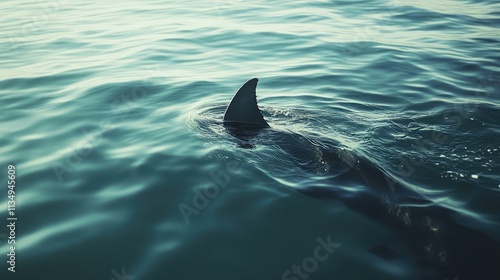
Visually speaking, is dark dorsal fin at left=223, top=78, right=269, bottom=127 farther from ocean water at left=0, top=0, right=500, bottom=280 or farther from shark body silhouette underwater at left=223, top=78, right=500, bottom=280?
shark body silhouette underwater at left=223, top=78, right=500, bottom=280

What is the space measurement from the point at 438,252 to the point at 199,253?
2639 mm

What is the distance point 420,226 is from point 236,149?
305cm

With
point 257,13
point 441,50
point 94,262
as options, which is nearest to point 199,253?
point 94,262

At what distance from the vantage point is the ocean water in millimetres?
5023

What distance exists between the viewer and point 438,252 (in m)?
4.85

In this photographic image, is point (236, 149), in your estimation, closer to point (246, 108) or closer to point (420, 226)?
point (246, 108)

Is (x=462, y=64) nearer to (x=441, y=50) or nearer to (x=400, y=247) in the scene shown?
(x=441, y=50)

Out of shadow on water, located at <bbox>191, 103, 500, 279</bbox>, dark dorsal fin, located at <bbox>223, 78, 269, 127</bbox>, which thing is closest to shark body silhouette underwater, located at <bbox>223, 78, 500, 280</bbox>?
shadow on water, located at <bbox>191, 103, 500, 279</bbox>

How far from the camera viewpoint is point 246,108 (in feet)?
24.7

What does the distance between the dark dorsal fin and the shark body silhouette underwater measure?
1458 millimetres

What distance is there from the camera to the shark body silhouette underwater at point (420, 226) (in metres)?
4.63

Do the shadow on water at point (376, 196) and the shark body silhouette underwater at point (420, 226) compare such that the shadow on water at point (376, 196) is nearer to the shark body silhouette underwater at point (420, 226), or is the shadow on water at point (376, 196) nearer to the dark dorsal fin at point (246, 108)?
the shark body silhouette underwater at point (420, 226)

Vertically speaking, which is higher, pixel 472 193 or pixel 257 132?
pixel 257 132

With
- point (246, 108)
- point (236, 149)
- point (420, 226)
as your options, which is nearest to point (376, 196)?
point (420, 226)
